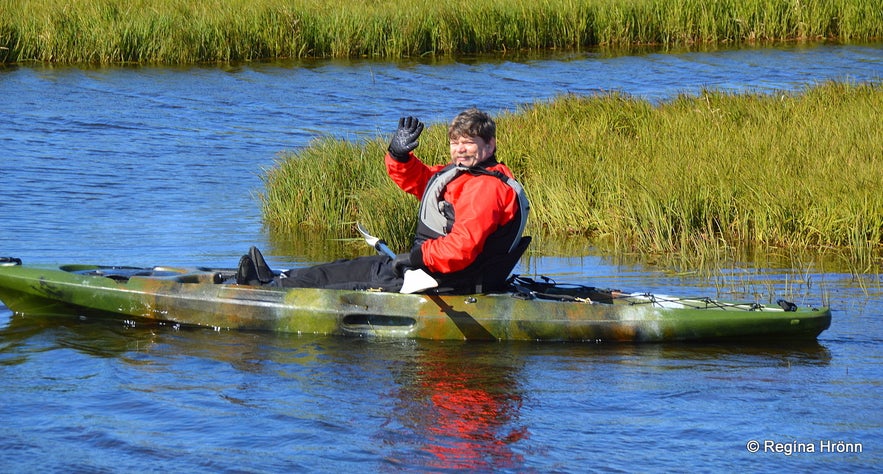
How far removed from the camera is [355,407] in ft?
19.0

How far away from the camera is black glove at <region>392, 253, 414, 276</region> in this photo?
6.82 metres

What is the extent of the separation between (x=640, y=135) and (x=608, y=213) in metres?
1.98

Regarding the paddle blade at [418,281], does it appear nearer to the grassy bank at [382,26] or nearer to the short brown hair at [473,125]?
the short brown hair at [473,125]

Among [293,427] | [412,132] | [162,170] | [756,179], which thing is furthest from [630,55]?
[293,427]

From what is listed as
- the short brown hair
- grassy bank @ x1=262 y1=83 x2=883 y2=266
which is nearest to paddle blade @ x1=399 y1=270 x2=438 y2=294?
the short brown hair

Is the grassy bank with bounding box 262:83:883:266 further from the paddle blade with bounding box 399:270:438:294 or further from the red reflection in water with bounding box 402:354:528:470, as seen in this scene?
the red reflection in water with bounding box 402:354:528:470

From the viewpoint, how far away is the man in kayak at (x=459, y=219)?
655cm

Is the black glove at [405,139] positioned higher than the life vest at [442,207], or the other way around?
the black glove at [405,139]

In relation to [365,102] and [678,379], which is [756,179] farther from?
[365,102]

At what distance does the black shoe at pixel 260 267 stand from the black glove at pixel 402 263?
87 cm

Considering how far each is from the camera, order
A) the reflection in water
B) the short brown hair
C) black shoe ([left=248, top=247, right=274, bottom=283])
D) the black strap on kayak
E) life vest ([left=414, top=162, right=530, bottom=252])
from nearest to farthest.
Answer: the reflection in water
the short brown hair
life vest ([left=414, top=162, right=530, bottom=252])
the black strap on kayak
black shoe ([left=248, top=247, right=274, bottom=283])

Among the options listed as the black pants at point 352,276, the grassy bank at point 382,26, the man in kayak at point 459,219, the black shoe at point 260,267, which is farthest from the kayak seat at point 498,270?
the grassy bank at point 382,26

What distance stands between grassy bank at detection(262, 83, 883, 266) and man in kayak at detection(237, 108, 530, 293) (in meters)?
2.23

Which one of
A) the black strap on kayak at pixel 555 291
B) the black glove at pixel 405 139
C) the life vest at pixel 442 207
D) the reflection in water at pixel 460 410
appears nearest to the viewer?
the reflection in water at pixel 460 410
